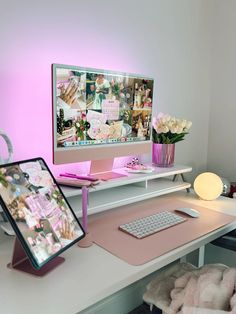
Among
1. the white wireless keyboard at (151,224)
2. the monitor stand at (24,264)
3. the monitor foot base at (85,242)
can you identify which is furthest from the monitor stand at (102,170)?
the monitor stand at (24,264)

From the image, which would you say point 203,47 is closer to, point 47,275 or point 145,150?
point 145,150

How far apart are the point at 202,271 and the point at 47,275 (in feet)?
1.83

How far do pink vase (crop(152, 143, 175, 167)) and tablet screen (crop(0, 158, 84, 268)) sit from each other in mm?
797

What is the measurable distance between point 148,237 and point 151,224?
0.35 ft

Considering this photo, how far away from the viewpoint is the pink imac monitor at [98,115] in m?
1.19

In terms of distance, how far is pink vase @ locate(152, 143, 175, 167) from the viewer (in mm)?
1681

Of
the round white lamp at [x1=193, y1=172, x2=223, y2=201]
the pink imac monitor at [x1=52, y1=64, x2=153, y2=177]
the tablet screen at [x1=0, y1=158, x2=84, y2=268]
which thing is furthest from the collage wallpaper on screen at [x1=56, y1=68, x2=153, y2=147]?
the round white lamp at [x1=193, y1=172, x2=223, y2=201]

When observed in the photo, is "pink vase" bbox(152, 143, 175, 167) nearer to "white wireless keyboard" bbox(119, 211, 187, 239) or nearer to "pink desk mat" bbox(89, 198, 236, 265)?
"pink desk mat" bbox(89, 198, 236, 265)

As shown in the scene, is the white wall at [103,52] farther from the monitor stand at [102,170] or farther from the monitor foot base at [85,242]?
the monitor foot base at [85,242]

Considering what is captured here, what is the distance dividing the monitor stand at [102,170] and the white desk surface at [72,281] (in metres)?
0.45

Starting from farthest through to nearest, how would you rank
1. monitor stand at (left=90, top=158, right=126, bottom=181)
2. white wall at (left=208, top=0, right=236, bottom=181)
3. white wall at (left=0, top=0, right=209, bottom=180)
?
1. white wall at (left=208, top=0, right=236, bottom=181)
2. monitor stand at (left=90, top=158, right=126, bottom=181)
3. white wall at (left=0, top=0, right=209, bottom=180)

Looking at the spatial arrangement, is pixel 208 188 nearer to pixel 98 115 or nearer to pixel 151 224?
pixel 151 224

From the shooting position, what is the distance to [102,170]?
1480mm

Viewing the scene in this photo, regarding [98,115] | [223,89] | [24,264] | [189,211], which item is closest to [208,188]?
[189,211]
